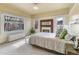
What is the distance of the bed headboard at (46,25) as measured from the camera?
2041 mm

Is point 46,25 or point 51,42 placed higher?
point 46,25

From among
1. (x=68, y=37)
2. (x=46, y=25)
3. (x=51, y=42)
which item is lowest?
(x=51, y=42)

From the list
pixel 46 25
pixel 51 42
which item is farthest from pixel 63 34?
pixel 46 25

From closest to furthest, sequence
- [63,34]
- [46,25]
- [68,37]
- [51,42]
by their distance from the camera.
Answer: [46,25], [68,37], [63,34], [51,42]

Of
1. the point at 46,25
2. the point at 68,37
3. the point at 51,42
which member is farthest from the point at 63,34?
the point at 46,25

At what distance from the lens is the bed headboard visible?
2041mm

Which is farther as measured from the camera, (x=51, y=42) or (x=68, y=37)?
(x=51, y=42)

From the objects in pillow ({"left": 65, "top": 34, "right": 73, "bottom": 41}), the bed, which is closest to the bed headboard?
the bed

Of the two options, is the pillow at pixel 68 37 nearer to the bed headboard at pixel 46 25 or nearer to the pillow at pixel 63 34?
the pillow at pixel 63 34

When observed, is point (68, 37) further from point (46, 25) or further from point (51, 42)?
point (46, 25)

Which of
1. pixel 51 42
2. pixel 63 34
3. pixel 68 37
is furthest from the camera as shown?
pixel 51 42

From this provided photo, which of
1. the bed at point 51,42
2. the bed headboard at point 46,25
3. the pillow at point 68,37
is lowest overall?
the bed at point 51,42

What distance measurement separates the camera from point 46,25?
81.7 inches

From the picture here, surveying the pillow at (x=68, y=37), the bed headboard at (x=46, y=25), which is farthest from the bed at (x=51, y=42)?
the bed headboard at (x=46, y=25)
